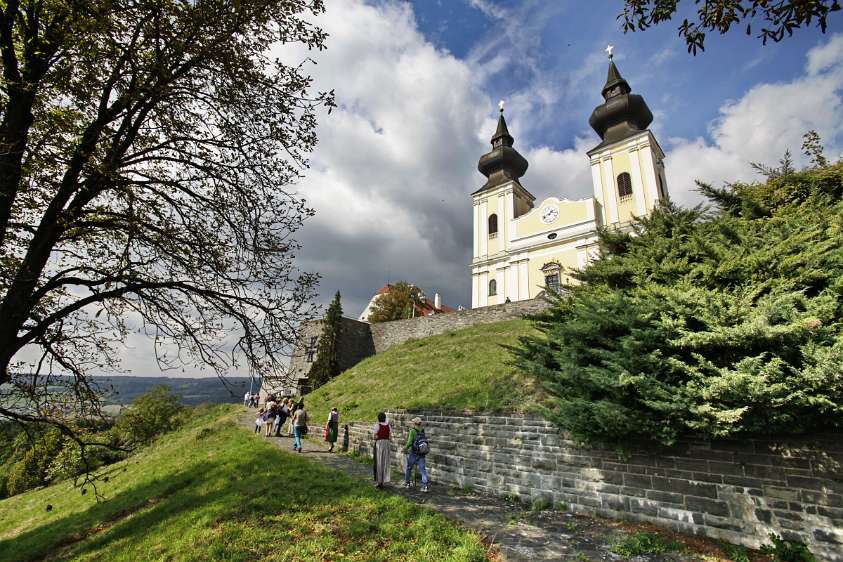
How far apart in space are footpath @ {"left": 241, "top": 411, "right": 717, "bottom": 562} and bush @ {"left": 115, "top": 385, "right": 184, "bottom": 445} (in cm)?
2362

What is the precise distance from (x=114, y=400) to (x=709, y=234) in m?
11.1

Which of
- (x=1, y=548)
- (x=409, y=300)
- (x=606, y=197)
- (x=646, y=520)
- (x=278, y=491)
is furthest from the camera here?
(x=409, y=300)

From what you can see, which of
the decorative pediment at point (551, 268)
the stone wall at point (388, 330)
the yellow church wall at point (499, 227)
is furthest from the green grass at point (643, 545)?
the yellow church wall at point (499, 227)

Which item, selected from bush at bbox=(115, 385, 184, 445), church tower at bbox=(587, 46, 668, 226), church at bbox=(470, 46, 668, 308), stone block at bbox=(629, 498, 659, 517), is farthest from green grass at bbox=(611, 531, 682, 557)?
church tower at bbox=(587, 46, 668, 226)

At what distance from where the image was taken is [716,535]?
6.25 m

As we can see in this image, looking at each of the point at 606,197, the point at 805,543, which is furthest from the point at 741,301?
the point at 606,197

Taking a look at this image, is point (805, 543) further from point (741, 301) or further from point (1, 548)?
point (1, 548)

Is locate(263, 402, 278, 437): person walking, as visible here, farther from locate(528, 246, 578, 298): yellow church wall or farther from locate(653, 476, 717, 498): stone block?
locate(528, 246, 578, 298): yellow church wall

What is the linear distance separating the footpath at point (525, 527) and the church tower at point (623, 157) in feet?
96.9

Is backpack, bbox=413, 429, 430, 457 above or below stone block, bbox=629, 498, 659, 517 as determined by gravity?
above

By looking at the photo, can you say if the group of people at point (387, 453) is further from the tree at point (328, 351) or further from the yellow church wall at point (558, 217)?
the yellow church wall at point (558, 217)

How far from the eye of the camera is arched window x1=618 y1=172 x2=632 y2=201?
3409cm

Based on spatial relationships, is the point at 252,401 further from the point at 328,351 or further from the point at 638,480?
the point at 638,480

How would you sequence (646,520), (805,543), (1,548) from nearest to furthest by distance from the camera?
(805,543)
(646,520)
(1,548)
